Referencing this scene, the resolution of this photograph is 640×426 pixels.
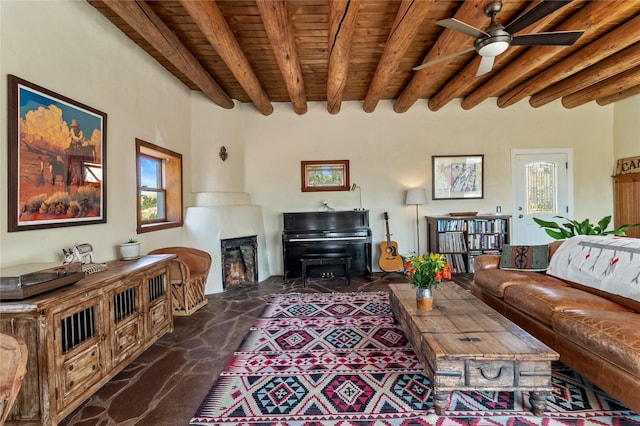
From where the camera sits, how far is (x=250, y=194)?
5.44 m

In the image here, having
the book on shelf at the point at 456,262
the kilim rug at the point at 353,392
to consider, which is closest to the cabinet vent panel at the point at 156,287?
the kilim rug at the point at 353,392

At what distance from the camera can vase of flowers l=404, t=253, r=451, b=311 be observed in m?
2.22

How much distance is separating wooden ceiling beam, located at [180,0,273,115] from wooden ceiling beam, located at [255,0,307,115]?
16.1 inches

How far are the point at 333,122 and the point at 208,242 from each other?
2.96 m

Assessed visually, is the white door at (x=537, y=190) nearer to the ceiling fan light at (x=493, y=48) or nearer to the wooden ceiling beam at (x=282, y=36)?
the ceiling fan light at (x=493, y=48)

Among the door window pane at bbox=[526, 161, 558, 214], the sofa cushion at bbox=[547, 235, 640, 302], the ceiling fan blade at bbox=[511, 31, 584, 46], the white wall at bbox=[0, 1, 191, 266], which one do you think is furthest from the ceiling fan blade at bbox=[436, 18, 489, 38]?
the door window pane at bbox=[526, 161, 558, 214]

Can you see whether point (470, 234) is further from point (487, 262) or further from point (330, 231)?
point (330, 231)

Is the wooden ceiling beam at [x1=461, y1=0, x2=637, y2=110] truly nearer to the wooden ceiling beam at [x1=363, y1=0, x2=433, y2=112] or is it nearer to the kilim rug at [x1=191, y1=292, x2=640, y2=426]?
the wooden ceiling beam at [x1=363, y1=0, x2=433, y2=112]

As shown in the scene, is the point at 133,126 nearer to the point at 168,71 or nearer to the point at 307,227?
the point at 168,71

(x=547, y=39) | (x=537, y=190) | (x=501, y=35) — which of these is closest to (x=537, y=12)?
(x=501, y=35)

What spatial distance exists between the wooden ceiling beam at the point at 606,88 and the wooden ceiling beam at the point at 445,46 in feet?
8.82

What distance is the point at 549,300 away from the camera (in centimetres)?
232

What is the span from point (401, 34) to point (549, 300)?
2.66 meters

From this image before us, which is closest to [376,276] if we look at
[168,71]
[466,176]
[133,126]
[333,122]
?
[466,176]
